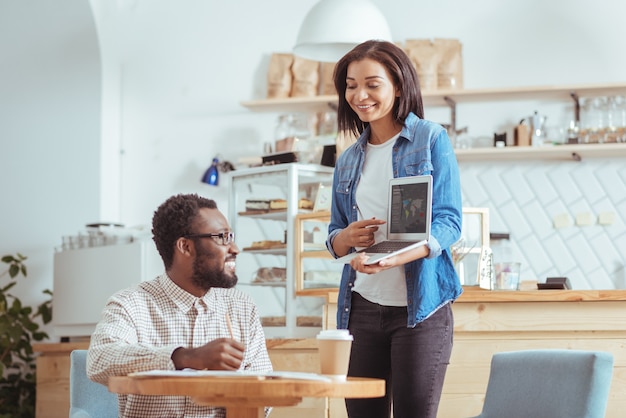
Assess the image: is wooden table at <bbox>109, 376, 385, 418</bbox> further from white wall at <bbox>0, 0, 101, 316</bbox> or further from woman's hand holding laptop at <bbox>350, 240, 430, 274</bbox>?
white wall at <bbox>0, 0, 101, 316</bbox>

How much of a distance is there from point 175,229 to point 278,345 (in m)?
1.59

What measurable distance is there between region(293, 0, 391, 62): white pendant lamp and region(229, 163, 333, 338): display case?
2.09 feet

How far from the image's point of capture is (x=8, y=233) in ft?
20.6

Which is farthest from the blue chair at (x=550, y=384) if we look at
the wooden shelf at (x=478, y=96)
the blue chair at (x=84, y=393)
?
the wooden shelf at (x=478, y=96)

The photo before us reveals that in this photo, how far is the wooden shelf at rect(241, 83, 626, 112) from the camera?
18.2 ft

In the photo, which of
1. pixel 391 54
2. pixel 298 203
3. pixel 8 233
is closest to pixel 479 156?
pixel 298 203

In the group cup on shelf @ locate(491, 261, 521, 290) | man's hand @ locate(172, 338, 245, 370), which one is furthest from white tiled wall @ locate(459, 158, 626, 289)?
man's hand @ locate(172, 338, 245, 370)

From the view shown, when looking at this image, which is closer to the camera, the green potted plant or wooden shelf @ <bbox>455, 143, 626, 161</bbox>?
wooden shelf @ <bbox>455, 143, 626, 161</bbox>

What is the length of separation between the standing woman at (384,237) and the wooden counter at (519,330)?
1.03 m

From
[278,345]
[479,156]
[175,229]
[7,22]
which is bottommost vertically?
[278,345]

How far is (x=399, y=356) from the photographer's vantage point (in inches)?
88.8

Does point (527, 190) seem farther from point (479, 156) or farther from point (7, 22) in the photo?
point (7, 22)

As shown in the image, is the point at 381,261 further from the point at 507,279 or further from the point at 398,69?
the point at 507,279

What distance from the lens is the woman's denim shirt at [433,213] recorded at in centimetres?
226
